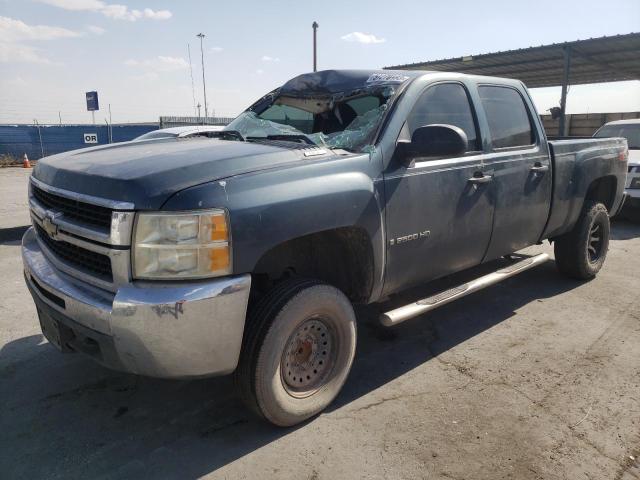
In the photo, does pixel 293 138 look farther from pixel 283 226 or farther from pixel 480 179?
pixel 480 179

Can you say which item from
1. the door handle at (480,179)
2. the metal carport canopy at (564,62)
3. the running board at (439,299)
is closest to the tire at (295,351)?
the running board at (439,299)

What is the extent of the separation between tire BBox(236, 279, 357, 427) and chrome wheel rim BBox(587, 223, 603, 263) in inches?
139

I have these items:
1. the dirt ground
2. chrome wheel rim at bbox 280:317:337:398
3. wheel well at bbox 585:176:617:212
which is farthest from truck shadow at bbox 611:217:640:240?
chrome wheel rim at bbox 280:317:337:398

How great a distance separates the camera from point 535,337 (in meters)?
3.86

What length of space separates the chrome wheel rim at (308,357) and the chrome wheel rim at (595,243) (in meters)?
3.59

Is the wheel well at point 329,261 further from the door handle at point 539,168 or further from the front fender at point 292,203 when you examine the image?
the door handle at point 539,168

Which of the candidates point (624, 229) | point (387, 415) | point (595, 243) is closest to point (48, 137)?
point (624, 229)

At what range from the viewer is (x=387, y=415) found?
110 inches

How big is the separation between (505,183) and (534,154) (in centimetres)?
57

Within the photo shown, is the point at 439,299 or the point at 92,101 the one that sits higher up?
the point at 92,101

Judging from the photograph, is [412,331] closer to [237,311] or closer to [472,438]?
[472,438]

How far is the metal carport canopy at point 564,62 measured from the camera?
1450 centimetres

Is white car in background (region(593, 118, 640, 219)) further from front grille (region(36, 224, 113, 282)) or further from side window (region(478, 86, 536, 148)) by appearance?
front grille (region(36, 224, 113, 282))

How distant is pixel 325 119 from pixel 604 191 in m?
3.56
